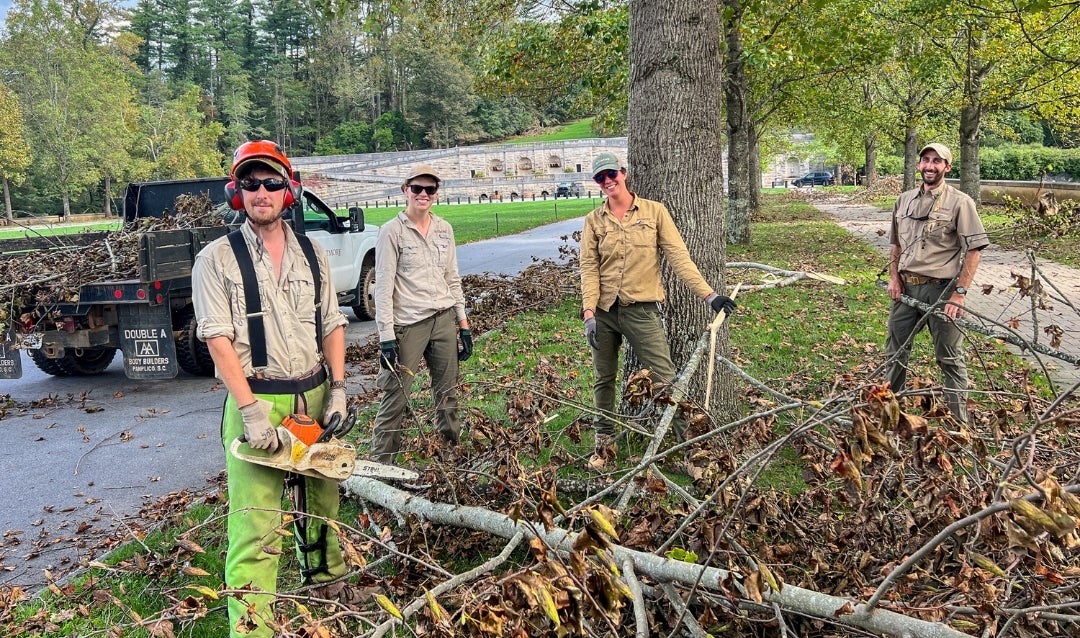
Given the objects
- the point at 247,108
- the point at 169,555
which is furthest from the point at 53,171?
the point at 169,555

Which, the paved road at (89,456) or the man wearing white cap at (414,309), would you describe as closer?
the paved road at (89,456)

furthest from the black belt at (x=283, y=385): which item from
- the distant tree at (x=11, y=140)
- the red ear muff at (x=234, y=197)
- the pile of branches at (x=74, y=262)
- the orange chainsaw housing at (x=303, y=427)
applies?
the distant tree at (x=11, y=140)

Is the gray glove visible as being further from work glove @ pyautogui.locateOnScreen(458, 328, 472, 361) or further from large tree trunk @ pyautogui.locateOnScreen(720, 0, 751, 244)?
large tree trunk @ pyautogui.locateOnScreen(720, 0, 751, 244)

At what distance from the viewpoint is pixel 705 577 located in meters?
2.64

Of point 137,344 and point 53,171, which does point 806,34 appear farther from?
point 53,171

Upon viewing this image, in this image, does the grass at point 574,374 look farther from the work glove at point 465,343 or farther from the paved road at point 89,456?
the paved road at point 89,456

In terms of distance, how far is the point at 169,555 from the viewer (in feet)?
13.3

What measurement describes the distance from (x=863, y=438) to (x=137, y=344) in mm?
7428

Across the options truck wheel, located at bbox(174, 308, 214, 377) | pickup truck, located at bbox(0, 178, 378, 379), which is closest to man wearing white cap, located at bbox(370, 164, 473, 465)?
pickup truck, located at bbox(0, 178, 378, 379)

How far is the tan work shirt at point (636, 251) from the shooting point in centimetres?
481

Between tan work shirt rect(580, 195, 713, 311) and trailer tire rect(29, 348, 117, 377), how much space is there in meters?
6.41

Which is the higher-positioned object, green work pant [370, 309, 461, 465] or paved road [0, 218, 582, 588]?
green work pant [370, 309, 461, 465]

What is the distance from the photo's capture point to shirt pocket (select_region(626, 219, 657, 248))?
4.80m

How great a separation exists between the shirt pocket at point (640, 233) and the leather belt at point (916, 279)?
1.95 metres
